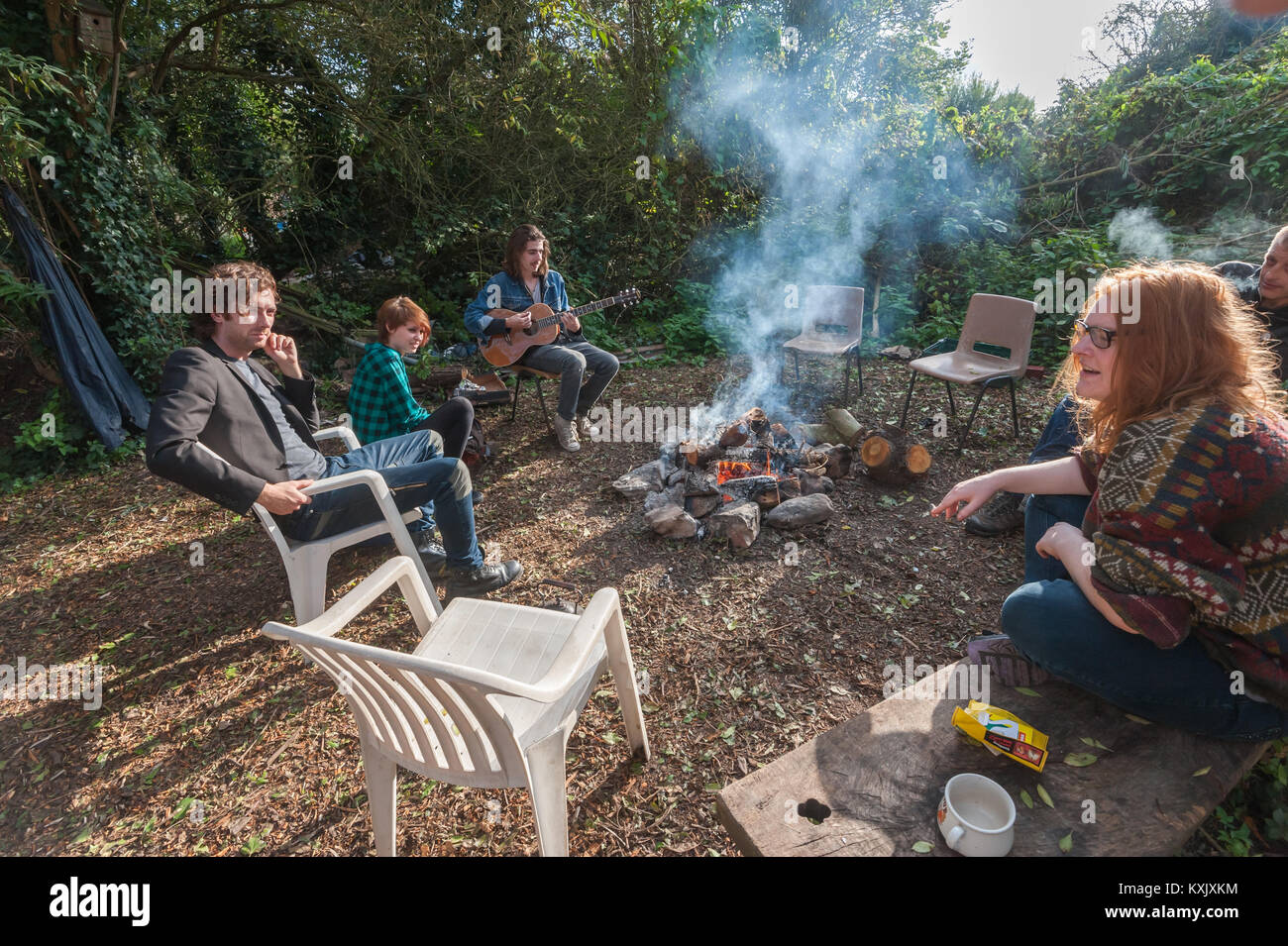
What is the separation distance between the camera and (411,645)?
309 centimetres

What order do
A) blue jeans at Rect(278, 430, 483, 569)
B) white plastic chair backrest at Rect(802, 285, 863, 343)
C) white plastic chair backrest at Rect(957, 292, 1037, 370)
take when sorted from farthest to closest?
white plastic chair backrest at Rect(802, 285, 863, 343)
white plastic chair backrest at Rect(957, 292, 1037, 370)
blue jeans at Rect(278, 430, 483, 569)

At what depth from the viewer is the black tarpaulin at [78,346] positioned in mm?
4953

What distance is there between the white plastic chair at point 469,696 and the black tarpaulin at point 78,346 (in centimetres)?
500

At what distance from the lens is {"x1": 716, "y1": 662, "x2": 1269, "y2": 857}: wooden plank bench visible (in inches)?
59.6

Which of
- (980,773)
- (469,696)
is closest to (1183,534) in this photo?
(980,773)

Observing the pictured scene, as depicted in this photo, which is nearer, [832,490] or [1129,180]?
[832,490]

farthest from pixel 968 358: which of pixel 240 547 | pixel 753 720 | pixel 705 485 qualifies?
pixel 240 547

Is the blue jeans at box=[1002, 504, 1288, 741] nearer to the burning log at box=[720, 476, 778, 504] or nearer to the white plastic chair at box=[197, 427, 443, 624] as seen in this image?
the burning log at box=[720, 476, 778, 504]

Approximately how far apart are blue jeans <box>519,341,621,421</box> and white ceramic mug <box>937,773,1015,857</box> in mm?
4045

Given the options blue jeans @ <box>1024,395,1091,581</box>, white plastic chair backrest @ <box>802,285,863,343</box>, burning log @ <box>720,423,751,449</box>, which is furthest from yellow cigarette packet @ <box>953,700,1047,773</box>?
white plastic chair backrest @ <box>802,285,863,343</box>

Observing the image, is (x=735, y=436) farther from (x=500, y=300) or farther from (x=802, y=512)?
(x=500, y=300)
